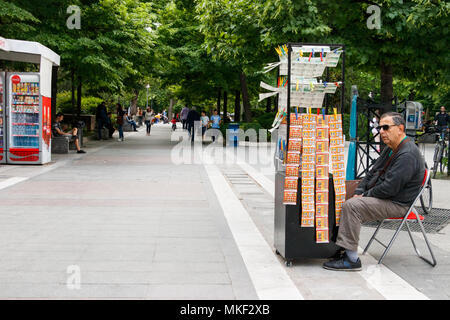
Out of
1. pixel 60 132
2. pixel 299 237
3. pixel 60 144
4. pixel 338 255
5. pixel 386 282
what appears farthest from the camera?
pixel 60 144

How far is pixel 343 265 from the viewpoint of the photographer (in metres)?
5.28

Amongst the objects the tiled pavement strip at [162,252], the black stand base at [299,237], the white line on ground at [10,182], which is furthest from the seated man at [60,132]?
the black stand base at [299,237]

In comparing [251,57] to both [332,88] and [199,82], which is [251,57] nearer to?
[332,88]

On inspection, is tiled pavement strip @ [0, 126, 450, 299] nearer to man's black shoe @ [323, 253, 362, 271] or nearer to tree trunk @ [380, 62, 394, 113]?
man's black shoe @ [323, 253, 362, 271]

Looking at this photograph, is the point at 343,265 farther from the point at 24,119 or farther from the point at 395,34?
the point at 24,119

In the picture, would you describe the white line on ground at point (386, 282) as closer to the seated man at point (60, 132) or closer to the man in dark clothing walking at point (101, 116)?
the seated man at point (60, 132)

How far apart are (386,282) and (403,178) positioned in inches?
40.3

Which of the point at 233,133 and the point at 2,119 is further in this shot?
the point at 233,133

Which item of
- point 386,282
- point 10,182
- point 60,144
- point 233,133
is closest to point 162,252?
point 386,282

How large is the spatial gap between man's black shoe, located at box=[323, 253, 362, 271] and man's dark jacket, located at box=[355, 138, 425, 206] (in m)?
0.70

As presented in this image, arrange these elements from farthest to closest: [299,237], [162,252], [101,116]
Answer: [101,116] → [162,252] → [299,237]

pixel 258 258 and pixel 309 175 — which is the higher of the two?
pixel 309 175

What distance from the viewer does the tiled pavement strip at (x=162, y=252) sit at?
4629 millimetres

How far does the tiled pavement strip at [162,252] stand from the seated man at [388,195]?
268mm
